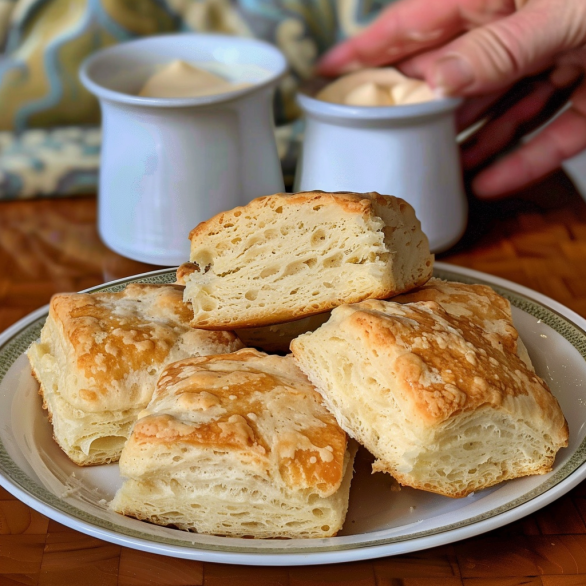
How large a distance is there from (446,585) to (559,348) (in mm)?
530

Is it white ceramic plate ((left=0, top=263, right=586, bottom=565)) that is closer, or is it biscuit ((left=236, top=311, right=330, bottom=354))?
white ceramic plate ((left=0, top=263, right=586, bottom=565))

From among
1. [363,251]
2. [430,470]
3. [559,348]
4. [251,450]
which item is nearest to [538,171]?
[559,348]

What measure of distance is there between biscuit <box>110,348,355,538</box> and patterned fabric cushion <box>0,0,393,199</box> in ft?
4.38

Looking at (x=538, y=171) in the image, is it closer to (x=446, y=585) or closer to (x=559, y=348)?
(x=559, y=348)

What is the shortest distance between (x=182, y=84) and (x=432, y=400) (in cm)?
108

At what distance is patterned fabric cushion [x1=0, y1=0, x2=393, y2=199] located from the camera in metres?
2.00

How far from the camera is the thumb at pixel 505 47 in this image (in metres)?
1.72

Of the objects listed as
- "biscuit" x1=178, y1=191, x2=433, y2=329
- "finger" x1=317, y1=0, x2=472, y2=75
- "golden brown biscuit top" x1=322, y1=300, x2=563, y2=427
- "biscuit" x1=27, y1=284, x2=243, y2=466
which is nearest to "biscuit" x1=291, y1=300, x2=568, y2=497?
"golden brown biscuit top" x1=322, y1=300, x2=563, y2=427

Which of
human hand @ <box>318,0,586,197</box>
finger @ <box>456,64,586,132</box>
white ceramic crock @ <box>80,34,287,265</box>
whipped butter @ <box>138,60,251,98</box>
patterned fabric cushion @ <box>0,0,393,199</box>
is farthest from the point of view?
finger @ <box>456,64,586,132</box>

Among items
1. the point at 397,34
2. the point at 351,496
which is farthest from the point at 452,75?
the point at 351,496

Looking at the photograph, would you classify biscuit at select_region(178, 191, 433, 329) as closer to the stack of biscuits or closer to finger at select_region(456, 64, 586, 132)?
the stack of biscuits

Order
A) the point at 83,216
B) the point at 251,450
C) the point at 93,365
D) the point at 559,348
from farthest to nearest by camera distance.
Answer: the point at 83,216 → the point at 559,348 → the point at 93,365 → the point at 251,450

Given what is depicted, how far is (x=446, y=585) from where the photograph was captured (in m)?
0.89

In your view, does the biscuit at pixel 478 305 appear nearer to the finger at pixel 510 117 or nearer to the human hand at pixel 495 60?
the human hand at pixel 495 60
